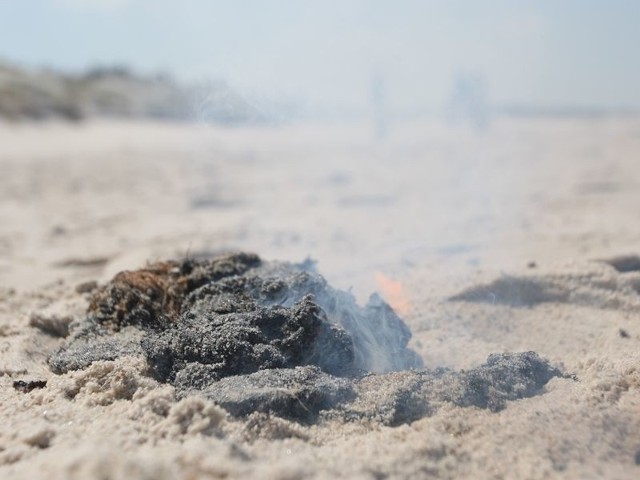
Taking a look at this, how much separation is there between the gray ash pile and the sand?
0.09 meters

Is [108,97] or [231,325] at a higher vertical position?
[108,97]

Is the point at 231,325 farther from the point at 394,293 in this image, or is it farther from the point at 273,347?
the point at 394,293

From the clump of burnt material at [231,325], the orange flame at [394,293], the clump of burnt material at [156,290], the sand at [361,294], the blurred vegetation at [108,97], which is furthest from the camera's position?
the blurred vegetation at [108,97]

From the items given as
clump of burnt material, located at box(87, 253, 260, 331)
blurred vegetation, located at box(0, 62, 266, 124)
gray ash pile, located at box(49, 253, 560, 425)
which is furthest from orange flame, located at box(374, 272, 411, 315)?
blurred vegetation, located at box(0, 62, 266, 124)

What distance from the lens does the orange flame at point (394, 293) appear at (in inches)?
136

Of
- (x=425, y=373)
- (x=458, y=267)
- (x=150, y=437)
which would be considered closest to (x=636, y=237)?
(x=458, y=267)

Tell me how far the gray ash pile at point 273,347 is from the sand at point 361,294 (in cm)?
9

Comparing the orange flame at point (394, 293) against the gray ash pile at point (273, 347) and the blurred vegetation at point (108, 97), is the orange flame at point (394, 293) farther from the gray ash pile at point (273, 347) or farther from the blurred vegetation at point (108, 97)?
the blurred vegetation at point (108, 97)

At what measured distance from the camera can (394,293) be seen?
3678 millimetres

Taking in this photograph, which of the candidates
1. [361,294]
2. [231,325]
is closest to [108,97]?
[361,294]

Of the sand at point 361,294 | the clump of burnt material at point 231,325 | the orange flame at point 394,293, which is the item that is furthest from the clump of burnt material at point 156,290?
the orange flame at point 394,293

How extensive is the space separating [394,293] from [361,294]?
0.60 feet

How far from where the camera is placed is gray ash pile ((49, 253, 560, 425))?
2.25 m

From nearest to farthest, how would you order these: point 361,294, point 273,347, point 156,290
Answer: point 273,347 < point 156,290 < point 361,294
